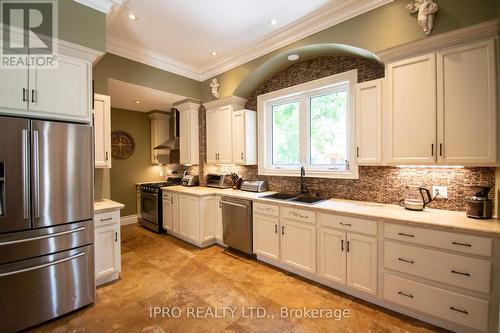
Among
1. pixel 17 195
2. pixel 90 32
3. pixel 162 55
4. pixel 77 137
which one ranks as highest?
pixel 162 55

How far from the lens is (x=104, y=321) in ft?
6.43

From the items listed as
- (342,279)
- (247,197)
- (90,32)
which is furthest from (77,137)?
(342,279)

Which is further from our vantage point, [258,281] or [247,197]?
[247,197]

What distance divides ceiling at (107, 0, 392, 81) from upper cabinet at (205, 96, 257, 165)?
727 mm

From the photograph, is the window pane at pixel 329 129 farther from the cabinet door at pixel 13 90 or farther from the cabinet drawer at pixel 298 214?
the cabinet door at pixel 13 90

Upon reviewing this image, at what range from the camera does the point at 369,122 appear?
241 cm

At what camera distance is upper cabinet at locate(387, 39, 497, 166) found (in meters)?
1.78

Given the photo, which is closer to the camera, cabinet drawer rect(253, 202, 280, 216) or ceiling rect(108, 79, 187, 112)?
cabinet drawer rect(253, 202, 280, 216)

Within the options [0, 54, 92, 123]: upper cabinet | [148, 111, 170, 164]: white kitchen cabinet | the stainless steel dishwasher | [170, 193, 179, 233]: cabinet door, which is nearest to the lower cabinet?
[0, 54, 92, 123]: upper cabinet

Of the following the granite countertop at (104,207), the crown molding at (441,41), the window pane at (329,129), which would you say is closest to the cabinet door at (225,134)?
Answer: the window pane at (329,129)

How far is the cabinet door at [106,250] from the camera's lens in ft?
8.06

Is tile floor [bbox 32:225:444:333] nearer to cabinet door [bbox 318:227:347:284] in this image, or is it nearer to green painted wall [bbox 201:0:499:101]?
cabinet door [bbox 318:227:347:284]

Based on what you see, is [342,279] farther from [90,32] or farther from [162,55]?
[162,55]

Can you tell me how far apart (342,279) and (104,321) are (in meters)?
2.30
